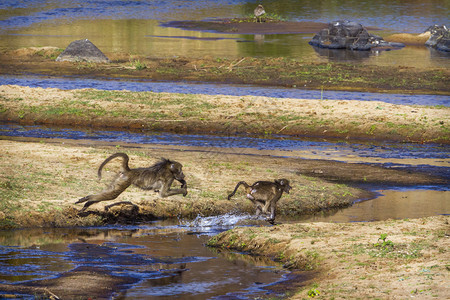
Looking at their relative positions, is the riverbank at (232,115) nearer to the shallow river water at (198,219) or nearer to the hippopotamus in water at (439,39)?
the shallow river water at (198,219)

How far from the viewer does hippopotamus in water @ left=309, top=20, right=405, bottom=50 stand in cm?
4800

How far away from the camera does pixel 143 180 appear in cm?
1257

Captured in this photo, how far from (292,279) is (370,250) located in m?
1.31

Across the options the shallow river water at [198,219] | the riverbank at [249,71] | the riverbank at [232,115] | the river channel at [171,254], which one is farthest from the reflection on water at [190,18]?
the river channel at [171,254]

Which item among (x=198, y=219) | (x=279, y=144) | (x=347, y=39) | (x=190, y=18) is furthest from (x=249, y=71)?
(x=190, y=18)

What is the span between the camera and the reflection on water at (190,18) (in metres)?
44.2


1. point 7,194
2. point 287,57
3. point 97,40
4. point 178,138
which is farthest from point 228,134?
point 97,40

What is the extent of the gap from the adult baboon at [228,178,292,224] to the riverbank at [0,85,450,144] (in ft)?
33.1

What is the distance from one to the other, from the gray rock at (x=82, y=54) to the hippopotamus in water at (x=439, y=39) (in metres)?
21.9

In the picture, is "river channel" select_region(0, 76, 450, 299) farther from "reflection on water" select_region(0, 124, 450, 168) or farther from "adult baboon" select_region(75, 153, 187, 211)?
"reflection on water" select_region(0, 124, 450, 168)

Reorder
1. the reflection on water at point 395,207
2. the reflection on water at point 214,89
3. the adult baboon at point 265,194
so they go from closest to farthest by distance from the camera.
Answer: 1. the adult baboon at point 265,194
2. the reflection on water at point 395,207
3. the reflection on water at point 214,89

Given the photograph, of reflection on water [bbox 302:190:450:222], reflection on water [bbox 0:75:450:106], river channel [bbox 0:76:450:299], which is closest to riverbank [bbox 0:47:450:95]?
reflection on water [bbox 0:75:450:106]

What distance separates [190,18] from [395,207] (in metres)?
54.9

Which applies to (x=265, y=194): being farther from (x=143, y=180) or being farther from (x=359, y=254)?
(x=359, y=254)
